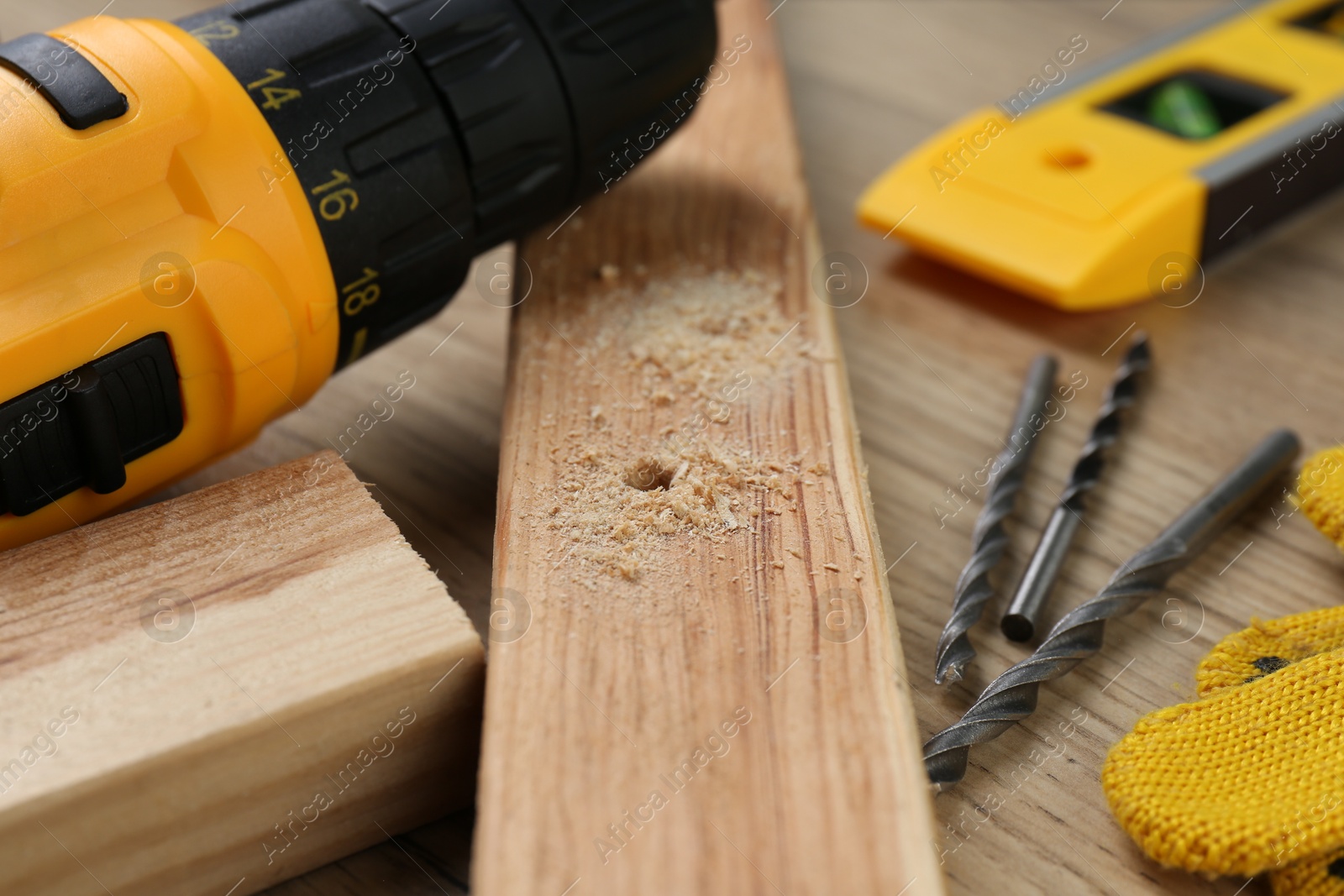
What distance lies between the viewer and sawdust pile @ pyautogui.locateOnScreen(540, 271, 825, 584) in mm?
542

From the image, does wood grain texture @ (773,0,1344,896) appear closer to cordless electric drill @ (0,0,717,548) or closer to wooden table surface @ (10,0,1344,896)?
wooden table surface @ (10,0,1344,896)

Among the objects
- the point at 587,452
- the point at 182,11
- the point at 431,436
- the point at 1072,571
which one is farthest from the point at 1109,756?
the point at 182,11

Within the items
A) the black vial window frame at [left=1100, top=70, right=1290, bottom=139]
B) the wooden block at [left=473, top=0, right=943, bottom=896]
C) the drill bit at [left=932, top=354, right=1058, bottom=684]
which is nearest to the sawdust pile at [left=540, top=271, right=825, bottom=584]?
the wooden block at [left=473, top=0, right=943, bottom=896]

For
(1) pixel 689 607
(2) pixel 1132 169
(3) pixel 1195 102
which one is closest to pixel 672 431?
(1) pixel 689 607

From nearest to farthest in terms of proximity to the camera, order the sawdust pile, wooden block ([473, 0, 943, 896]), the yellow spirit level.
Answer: wooden block ([473, 0, 943, 896]), the sawdust pile, the yellow spirit level

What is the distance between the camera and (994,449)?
27.9 inches

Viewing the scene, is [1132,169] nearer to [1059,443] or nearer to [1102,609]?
[1059,443]

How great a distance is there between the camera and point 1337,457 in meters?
0.61

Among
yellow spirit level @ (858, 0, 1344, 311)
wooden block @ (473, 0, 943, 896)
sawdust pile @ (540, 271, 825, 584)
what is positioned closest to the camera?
wooden block @ (473, 0, 943, 896)

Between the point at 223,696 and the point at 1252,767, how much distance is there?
417 mm

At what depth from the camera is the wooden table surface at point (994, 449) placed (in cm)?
50

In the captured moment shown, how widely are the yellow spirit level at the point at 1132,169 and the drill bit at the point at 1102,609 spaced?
19 cm

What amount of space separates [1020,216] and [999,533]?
29cm

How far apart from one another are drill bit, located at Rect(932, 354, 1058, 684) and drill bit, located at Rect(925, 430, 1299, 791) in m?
0.03
